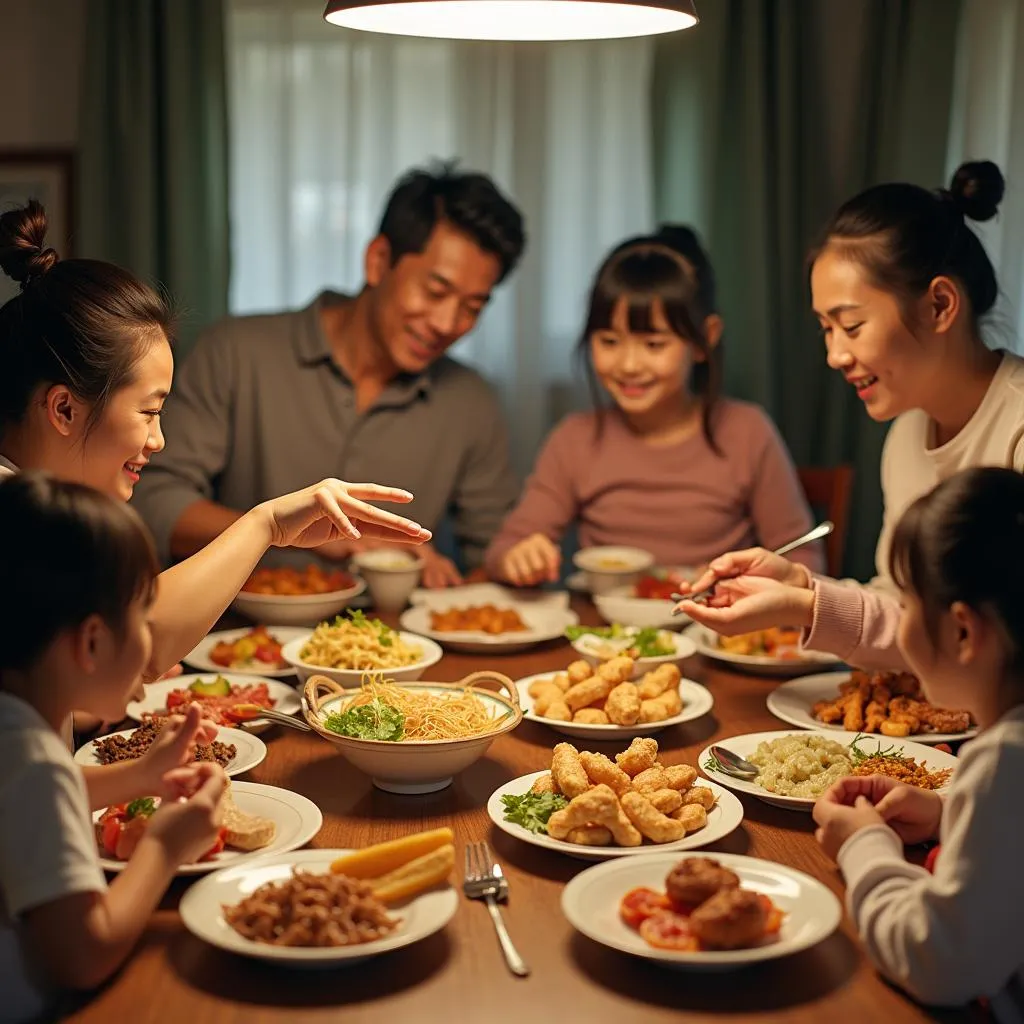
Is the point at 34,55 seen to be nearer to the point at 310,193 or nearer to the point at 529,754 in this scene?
the point at 310,193

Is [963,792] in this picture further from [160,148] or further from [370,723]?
[160,148]

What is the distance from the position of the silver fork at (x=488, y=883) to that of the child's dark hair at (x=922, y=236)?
1.30m

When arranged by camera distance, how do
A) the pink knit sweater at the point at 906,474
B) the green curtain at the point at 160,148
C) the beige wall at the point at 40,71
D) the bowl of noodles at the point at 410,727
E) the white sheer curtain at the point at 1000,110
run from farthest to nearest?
the beige wall at the point at 40,71, the green curtain at the point at 160,148, the white sheer curtain at the point at 1000,110, the pink knit sweater at the point at 906,474, the bowl of noodles at the point at 410,727

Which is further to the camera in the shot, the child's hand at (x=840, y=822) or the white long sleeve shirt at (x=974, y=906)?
the child's hand at (x=840, y=822)

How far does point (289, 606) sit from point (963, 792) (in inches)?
62.3

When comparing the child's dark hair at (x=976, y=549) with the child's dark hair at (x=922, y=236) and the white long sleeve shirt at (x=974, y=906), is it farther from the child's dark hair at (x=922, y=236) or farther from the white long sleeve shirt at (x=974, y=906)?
the child's dark hair at (x=922, y=236)

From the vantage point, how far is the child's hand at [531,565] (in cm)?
286

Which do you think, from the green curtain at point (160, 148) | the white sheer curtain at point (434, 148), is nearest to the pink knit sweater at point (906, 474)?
the white sheer curtain at point (434, 148)

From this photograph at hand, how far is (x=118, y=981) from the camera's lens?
4.24 ft

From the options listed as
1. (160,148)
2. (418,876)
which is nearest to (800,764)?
(418,876)

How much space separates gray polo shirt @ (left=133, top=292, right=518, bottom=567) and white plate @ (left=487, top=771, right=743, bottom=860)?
196cm

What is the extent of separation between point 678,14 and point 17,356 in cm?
106

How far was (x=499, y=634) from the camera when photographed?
2523 millimetres

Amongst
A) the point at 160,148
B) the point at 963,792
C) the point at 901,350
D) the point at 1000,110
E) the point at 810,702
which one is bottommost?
the point at 810,702
